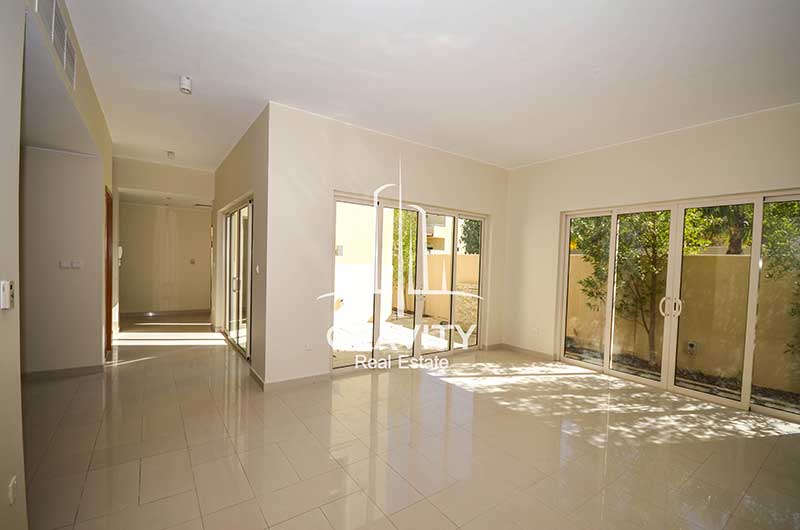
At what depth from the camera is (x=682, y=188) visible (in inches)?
159

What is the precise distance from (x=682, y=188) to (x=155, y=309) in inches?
393

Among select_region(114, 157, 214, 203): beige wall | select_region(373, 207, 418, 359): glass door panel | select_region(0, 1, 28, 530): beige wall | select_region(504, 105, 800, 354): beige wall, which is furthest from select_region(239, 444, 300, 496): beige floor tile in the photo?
select_region(114, 157, 214, 203): beige wall

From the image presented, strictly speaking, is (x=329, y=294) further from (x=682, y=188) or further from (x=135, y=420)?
(x=682, y=188)

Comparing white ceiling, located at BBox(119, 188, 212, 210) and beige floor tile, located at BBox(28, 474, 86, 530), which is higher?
white ceiling, located at BBox(119, 188, 212, 210)

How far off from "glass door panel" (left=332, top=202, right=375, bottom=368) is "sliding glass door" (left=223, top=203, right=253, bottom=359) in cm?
124

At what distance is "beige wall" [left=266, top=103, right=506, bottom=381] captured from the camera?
3785mm

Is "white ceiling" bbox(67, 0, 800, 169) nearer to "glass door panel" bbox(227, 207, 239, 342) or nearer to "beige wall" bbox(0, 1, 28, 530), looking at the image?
"beige wall" bbox(0, 1, 28, 530)

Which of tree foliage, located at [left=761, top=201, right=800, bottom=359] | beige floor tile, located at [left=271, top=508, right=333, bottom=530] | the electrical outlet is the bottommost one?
beige floor tile, located at [left=271, top=508, right=333, bottom=530]

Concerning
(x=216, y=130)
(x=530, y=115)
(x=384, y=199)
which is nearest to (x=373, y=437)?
(x=384, y=199)

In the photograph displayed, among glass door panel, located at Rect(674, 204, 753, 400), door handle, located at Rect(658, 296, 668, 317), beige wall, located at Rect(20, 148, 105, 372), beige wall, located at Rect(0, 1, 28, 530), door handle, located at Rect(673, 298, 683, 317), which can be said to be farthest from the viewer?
door handle, located at Rect(658, 296, 668, 317)

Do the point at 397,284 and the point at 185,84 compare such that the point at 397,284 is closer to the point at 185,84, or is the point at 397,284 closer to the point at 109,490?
the point at 185,84

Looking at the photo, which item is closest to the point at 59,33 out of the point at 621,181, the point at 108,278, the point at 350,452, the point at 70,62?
the point at 70,62

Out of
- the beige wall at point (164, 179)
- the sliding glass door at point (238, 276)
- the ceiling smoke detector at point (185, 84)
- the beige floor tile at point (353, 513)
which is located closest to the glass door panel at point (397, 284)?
the sliding glass door at point (238, 276)

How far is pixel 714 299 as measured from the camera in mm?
3912
